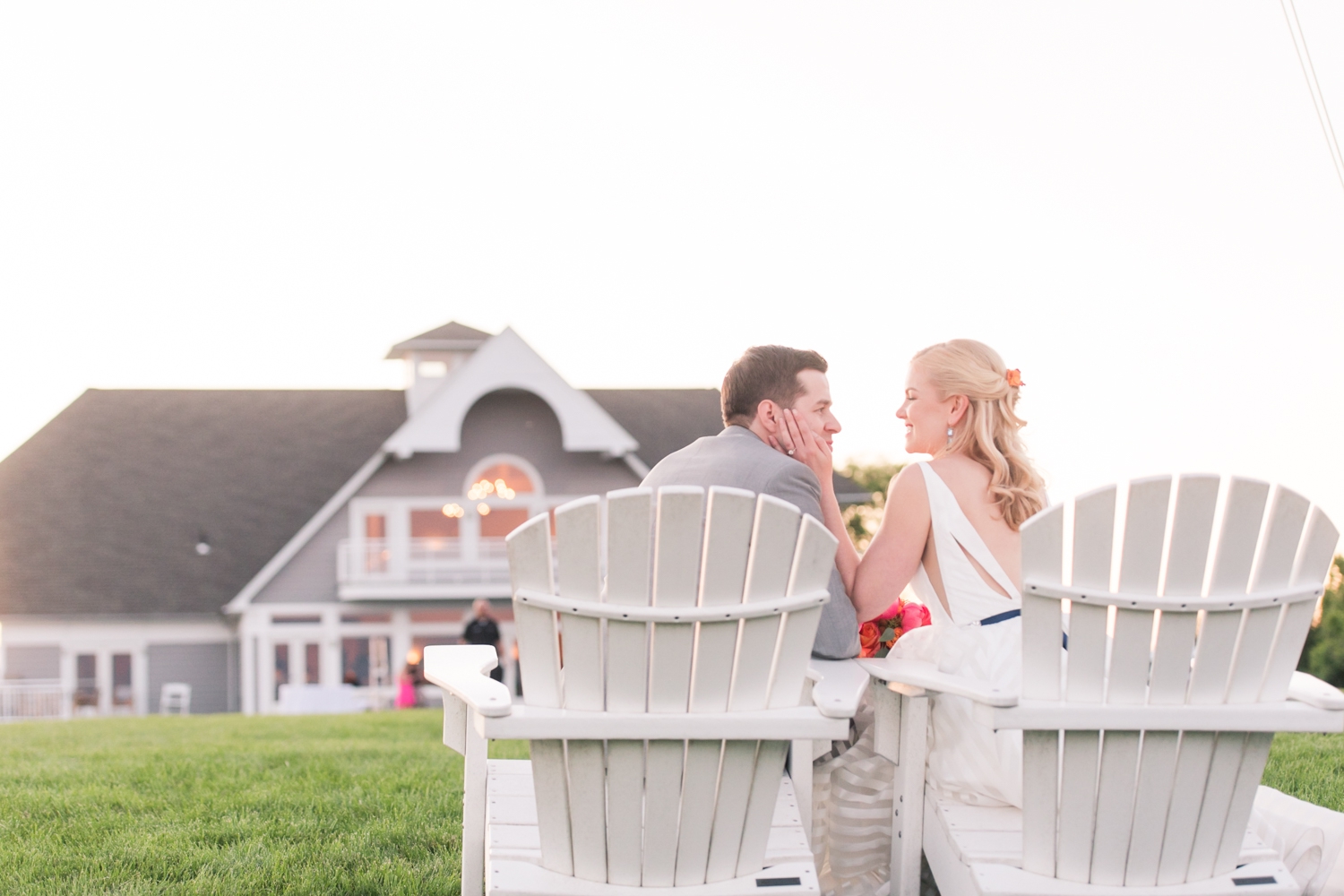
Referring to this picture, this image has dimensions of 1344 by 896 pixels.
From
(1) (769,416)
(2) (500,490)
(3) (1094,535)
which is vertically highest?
(2) (500,490)

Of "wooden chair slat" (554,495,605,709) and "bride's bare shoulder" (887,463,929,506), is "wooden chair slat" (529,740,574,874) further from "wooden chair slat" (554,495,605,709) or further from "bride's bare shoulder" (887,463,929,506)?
"bride's bare shoulder" (887,463,929,506)

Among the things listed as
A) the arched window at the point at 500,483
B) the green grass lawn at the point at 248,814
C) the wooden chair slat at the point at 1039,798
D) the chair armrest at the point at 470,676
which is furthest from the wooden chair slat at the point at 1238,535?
the arched window at the point at 500,483

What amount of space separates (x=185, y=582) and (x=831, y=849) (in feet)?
78.5

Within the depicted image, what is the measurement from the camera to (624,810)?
8.09ft

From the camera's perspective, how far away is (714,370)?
2958 cm

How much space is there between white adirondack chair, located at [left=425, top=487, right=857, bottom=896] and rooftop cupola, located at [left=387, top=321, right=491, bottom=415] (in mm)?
24210

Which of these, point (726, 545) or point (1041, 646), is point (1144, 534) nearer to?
point (1041, 646)

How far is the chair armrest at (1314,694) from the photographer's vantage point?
255 centimetres

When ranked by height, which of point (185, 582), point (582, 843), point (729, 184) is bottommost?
point (582, 843)

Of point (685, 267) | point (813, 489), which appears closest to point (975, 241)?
point (685, 267)

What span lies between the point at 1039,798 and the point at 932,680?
338 millimetres

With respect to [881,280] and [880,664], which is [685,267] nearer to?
[881,280]

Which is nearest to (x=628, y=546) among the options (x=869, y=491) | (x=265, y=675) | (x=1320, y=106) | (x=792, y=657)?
(x=792, y=657)

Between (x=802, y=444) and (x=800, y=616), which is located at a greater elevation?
(x=802, y=444)
